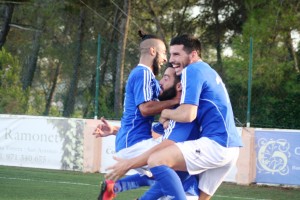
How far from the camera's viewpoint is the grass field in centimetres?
1244

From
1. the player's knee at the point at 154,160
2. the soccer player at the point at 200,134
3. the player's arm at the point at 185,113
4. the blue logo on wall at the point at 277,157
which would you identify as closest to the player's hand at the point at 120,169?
the soccer player at the point at 200,134

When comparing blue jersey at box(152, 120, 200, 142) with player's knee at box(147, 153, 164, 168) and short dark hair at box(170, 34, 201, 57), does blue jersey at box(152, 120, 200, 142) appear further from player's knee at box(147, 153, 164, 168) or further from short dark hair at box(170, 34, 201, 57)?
short dark hair at box(170, 34, 201, 57)

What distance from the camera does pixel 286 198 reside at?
1356cm

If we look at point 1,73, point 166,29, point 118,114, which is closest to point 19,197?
point 118,114

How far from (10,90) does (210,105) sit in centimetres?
1457

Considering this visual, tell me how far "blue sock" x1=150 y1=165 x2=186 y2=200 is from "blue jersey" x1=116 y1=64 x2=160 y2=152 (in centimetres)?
113

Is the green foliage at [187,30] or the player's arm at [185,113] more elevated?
the green foliage at [187,30]

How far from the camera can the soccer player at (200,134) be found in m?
7.05

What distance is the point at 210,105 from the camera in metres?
7.17

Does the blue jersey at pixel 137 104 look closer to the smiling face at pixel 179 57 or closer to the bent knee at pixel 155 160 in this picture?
the smiling face at pixel 179 57

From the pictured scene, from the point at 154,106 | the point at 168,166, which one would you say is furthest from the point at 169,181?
the point at 154,106

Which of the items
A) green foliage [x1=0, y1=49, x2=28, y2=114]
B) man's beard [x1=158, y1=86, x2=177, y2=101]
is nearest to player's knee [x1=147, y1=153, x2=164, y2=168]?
man's beard [x1=158, y1=86, x2=177, y2=101]

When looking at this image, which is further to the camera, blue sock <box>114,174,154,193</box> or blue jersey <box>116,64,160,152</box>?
blue sock <box>114,174,154,193</box>

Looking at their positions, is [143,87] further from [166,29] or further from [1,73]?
[166,29]
